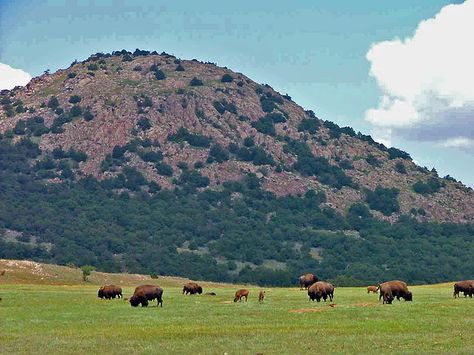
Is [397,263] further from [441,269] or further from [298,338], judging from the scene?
[298,338]

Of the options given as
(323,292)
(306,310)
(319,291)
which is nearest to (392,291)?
(323,292)

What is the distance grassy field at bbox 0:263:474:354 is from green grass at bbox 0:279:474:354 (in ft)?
0.11

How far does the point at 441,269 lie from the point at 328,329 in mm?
146809

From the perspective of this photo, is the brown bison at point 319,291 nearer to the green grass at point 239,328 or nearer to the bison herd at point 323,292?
the bison herd at point 323,292

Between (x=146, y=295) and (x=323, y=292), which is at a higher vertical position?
(x=323, y=292)

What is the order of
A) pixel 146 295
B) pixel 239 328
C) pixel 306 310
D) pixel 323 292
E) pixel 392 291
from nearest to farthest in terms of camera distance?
pixel 239 328
pixel 306 310
pixel 146 295
pixel 392 291
pixel 323 292

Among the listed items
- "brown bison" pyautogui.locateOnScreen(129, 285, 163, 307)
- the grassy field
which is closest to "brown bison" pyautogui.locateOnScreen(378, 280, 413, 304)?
the grassy field

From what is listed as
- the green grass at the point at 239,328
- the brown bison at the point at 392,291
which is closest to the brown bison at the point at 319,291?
the green grass at the point at 239,328

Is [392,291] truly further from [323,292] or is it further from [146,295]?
[146,295]

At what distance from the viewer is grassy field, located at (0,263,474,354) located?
3356cm

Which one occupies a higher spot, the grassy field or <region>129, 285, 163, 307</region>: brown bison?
<region>129, 285, 163, 307</region>: brown bison

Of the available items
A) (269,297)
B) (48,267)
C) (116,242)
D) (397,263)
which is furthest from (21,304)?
(397,263)

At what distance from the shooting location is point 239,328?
40125 mm

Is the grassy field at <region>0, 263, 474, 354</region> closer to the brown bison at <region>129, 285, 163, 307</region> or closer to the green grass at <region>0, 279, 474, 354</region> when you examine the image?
the green grass at <region>0, 279, 474, 354</region>
